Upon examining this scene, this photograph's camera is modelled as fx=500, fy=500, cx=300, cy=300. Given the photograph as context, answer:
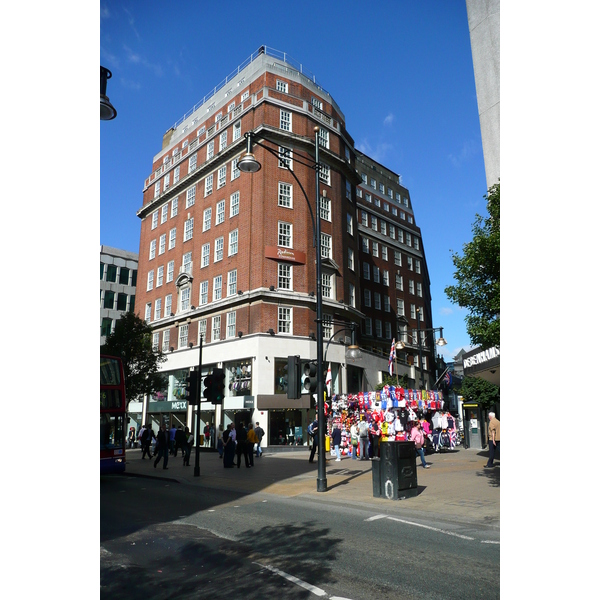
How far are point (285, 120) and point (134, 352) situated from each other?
2065 cm

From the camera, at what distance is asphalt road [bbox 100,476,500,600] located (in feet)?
16.2

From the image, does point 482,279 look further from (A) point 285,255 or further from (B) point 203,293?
(B) point 203,293

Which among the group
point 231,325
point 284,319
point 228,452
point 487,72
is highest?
point 487,72

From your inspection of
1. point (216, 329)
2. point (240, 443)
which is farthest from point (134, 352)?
point (240, 443)

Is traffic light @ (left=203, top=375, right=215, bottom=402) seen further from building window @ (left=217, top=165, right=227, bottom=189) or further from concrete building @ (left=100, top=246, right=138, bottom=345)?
concrete building @ (left=100, top=246, right=138, bottom=345)

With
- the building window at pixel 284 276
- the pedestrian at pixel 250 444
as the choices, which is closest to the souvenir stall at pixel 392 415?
the pedestrian at pixel 250 444

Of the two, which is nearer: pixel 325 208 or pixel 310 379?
pixel 310 379

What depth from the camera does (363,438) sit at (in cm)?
2231

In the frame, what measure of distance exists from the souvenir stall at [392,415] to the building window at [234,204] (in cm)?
1839

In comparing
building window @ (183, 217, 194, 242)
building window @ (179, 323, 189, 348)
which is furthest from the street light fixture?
building window @ (183, 217, 194, 242)

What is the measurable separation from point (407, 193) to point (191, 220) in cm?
3869
